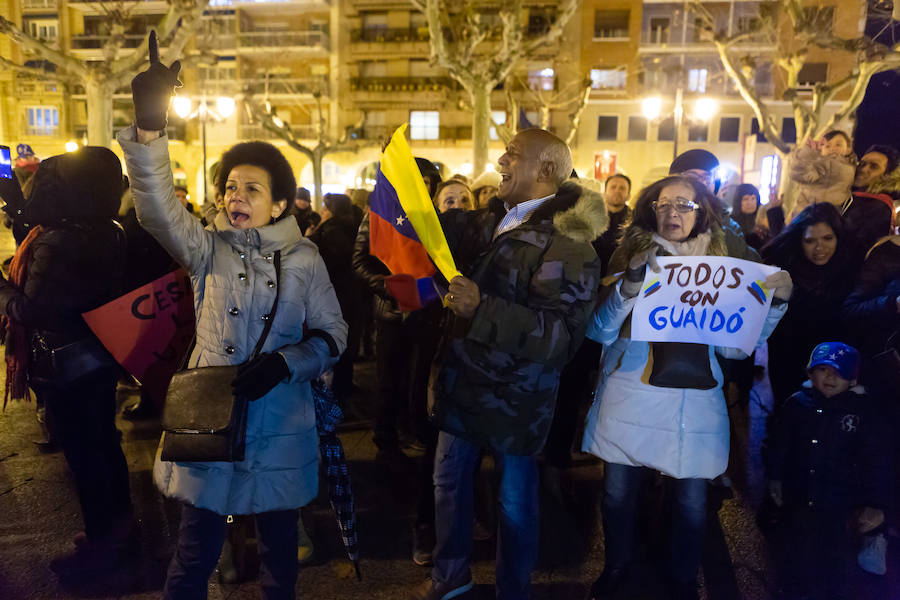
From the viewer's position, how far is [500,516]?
2896mm

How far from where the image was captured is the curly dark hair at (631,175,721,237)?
2955mm

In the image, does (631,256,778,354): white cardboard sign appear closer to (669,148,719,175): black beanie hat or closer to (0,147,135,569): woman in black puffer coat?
(669,148,719,175): black beanie hat

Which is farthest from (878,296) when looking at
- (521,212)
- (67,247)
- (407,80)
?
(407,80)

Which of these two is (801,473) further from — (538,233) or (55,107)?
(55,107)

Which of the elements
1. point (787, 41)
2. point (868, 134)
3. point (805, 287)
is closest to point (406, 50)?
point (787, 41)

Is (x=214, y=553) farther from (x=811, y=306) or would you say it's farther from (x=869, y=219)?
(x=869, y=219)

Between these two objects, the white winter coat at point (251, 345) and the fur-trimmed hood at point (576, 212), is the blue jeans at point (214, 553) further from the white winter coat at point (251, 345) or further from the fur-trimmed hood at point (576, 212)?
the fur-trimmed hood at point (576, 212)

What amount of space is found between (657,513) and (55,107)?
4278cm

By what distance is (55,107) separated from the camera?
37531 millimetres

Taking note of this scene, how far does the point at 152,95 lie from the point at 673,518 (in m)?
2.72

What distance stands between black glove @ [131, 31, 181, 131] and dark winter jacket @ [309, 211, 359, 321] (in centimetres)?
423

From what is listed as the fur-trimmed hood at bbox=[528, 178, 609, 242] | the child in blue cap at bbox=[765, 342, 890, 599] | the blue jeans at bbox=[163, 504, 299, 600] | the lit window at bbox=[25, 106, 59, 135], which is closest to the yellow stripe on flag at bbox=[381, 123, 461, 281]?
the fur-trimmed hood at bbox=[528, 178, 609, 242]

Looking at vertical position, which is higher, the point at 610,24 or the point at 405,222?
the point at 610,24

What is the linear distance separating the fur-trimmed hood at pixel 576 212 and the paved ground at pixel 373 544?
1785 mm
